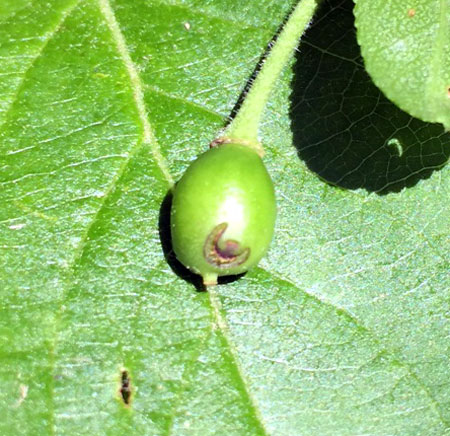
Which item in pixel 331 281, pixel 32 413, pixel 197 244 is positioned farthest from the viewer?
pixel 331 281

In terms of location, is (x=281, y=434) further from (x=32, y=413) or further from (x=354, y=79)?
(x=354, y=79)

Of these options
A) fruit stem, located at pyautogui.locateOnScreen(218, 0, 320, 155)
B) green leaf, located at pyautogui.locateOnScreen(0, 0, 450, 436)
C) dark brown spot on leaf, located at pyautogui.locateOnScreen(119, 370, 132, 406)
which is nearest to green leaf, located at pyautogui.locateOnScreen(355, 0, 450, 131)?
fruit stem, located at pyautogui.locateOnScreen(218, 0, 320, 155)

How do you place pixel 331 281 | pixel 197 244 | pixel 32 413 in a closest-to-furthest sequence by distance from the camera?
pixel 197 244 → pixel 32 413 → pixel 331 281

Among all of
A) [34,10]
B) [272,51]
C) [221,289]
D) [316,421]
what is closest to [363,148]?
[272,51]

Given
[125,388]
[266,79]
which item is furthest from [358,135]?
[125,388]

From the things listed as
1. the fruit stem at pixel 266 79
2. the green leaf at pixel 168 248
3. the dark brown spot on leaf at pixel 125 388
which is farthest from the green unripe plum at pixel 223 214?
the dark brown spot on leaf at pixel 125 388

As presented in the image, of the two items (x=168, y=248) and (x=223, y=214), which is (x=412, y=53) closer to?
(x=223, y=214)

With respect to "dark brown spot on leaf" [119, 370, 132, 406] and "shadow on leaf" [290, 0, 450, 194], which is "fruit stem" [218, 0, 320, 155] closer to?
"shadow on leaf" [290, 0, 450, 194]
